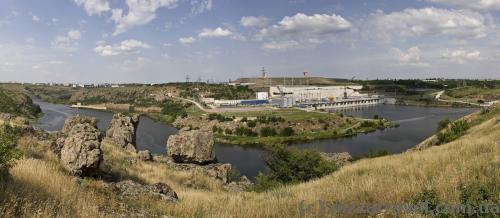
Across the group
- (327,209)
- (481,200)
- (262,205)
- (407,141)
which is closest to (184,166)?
(262,205)

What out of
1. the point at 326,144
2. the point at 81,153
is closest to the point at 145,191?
the point at 81,153

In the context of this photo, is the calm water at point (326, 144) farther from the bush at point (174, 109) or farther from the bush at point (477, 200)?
the bush at point (477, 200)

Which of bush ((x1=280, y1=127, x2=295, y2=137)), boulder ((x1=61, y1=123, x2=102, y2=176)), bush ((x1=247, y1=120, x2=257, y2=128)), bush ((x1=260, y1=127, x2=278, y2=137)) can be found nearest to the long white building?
bush ((x1=247, y1=120, x2=257, y2=128))

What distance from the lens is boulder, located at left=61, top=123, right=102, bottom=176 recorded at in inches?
501

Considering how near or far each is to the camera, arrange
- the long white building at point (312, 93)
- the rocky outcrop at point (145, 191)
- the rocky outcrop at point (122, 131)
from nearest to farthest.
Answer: the rocky outcrop at point (145, 191) → the rocky outcrop at point (122, 131) → the long white building at point (312, 93)

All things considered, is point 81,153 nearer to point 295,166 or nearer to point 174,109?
point 295,166

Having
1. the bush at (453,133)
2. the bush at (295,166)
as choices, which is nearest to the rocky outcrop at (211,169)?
the bush at (295,166)

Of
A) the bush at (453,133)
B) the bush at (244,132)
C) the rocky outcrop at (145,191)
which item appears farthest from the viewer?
the bush at (244,132)

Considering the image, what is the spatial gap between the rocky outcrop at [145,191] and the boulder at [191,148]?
16.2 meters

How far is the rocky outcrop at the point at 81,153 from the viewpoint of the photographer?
12.7 meters

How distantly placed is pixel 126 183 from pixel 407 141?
7349 centimetres

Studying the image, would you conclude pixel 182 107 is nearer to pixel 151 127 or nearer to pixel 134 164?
pixel 151 127

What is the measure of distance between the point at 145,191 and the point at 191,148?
56.2 feet

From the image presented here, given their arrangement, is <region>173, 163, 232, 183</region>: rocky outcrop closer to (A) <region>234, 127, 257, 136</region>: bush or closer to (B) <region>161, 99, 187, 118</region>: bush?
(A) <region>234, 127, 257, 136</region>: bush
